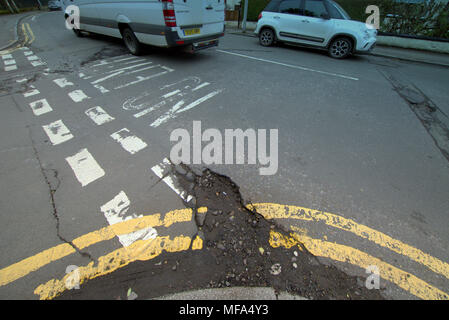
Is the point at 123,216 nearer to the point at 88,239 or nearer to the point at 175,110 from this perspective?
the point at 88,239

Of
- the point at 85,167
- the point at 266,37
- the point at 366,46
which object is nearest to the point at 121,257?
the point at 85,167

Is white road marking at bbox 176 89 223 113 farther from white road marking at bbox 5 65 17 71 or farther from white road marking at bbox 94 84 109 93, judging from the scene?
white road marking at bbox 5 65 17 71

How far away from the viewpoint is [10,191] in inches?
96.7

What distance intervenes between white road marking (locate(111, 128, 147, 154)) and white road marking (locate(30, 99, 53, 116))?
1.89 m

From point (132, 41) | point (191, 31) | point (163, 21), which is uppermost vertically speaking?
point (163, 21)

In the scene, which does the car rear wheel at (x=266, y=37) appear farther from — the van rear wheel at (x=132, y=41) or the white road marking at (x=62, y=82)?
the white road marking at (x=62, y=82)

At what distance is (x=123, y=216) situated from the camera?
2199 millimetres

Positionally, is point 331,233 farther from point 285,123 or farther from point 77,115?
point 77,115

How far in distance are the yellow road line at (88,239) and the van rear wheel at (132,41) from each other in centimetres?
685

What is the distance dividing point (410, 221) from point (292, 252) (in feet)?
4.80

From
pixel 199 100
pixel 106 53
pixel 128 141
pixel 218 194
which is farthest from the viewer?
pixel 106 53

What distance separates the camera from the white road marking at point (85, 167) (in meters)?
2.63

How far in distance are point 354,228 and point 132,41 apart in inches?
324

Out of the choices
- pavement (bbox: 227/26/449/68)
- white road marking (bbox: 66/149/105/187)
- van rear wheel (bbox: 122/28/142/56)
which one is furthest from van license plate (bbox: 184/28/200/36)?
pavement (bbox: 227/26/449/68)
